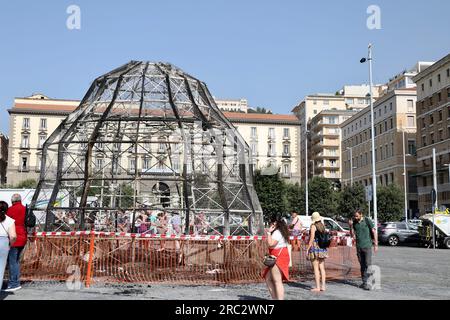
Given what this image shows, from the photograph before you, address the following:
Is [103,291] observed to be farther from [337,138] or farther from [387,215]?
[337,138]

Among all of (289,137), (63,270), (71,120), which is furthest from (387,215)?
(63,270)

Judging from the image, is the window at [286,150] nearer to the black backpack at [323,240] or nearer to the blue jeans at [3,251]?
the black backpack at [323,240]

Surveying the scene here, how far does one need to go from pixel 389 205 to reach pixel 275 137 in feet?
116

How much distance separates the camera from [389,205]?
5391cm

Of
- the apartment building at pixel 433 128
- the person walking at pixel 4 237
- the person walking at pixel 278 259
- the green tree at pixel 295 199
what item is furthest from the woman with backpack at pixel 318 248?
the apartment building at pixel 433 128

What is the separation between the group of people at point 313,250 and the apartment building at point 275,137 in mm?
73021

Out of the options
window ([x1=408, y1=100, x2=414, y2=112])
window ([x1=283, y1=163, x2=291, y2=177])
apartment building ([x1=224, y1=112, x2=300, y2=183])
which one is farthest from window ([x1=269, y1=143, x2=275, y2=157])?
window ([x1=408, y1=100, x2=414, y2=112])

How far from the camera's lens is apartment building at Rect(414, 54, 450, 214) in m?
58.4

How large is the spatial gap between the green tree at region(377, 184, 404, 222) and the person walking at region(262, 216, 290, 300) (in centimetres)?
4686

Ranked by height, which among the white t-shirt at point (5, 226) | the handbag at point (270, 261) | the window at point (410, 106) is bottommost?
the handbag at point (270, 261)

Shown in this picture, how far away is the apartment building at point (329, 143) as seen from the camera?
102500mm

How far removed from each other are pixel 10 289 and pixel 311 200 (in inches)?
2113

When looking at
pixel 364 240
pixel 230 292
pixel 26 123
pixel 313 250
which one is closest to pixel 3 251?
pixel 230 292
